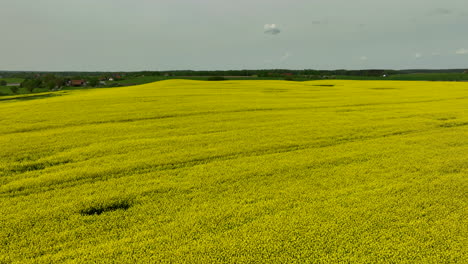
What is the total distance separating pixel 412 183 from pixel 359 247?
121 inches

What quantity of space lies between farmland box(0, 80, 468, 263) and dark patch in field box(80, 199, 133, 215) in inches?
1.1

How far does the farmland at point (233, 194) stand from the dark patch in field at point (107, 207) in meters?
0.03

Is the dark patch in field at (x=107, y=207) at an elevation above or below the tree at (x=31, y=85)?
below

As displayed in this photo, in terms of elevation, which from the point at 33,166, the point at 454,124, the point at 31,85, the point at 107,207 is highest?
the point at 31,85

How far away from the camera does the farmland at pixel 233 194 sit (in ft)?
12.2

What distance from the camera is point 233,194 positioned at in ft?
17.4

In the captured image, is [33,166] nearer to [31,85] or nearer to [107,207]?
[107,207]

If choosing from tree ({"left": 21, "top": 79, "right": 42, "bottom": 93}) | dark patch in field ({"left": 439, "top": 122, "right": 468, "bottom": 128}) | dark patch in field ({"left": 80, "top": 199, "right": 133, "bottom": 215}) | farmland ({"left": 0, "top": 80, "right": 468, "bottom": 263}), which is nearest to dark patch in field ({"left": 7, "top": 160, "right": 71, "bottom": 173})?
farmland ({"left": 0, "top": 80, "right": 468, "bottom": 263})

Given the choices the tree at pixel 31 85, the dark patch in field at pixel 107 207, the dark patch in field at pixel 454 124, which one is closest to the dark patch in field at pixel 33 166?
the dark patch in field at pixel 107 207

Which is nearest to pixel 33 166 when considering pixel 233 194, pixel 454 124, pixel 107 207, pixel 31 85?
pixel 107 207

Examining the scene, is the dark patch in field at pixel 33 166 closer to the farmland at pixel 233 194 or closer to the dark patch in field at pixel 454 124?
the farmland at pixel 233 194

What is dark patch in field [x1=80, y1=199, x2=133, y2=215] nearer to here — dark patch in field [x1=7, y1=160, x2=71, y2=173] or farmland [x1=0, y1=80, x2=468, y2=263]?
farmland [x1=0, y1=80, x2=468, y2=263]

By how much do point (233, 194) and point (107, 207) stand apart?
8.09 ft

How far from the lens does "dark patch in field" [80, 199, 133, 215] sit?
4.79m
